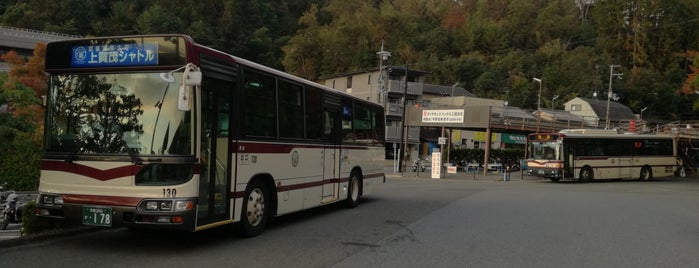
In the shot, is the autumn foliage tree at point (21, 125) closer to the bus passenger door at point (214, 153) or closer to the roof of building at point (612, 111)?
the bus passenger door at point (214, 153)

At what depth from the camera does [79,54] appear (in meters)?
7.18

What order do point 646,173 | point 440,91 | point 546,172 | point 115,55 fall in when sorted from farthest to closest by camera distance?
point 440,91
point 646,173
point 546,172
point 115,55

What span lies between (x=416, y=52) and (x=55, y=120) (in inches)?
2934

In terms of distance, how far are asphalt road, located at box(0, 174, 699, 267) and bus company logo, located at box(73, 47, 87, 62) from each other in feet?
8.65

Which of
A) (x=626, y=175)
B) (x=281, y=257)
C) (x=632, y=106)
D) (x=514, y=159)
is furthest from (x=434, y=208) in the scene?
(x=632, y=106)

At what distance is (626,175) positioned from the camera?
33.5 m

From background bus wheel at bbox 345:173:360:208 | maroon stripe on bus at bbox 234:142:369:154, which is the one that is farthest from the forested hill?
maroon stripe on bus at bbox 234:142:369:154

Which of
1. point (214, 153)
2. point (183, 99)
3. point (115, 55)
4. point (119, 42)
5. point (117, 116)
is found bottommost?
point (214, 153)

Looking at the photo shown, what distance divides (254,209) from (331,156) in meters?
3.47

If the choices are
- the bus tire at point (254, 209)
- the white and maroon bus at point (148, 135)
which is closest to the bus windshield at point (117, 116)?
the white and maroon bus at point (148, 135)

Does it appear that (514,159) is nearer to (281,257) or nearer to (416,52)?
(416,52)

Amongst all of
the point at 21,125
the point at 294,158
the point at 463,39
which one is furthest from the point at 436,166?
the point at 463,39

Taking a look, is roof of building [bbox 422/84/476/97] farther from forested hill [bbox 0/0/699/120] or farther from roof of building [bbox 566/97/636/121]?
roof of building [bbox 566/97/636/121]

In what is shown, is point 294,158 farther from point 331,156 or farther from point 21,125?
point 21,125
